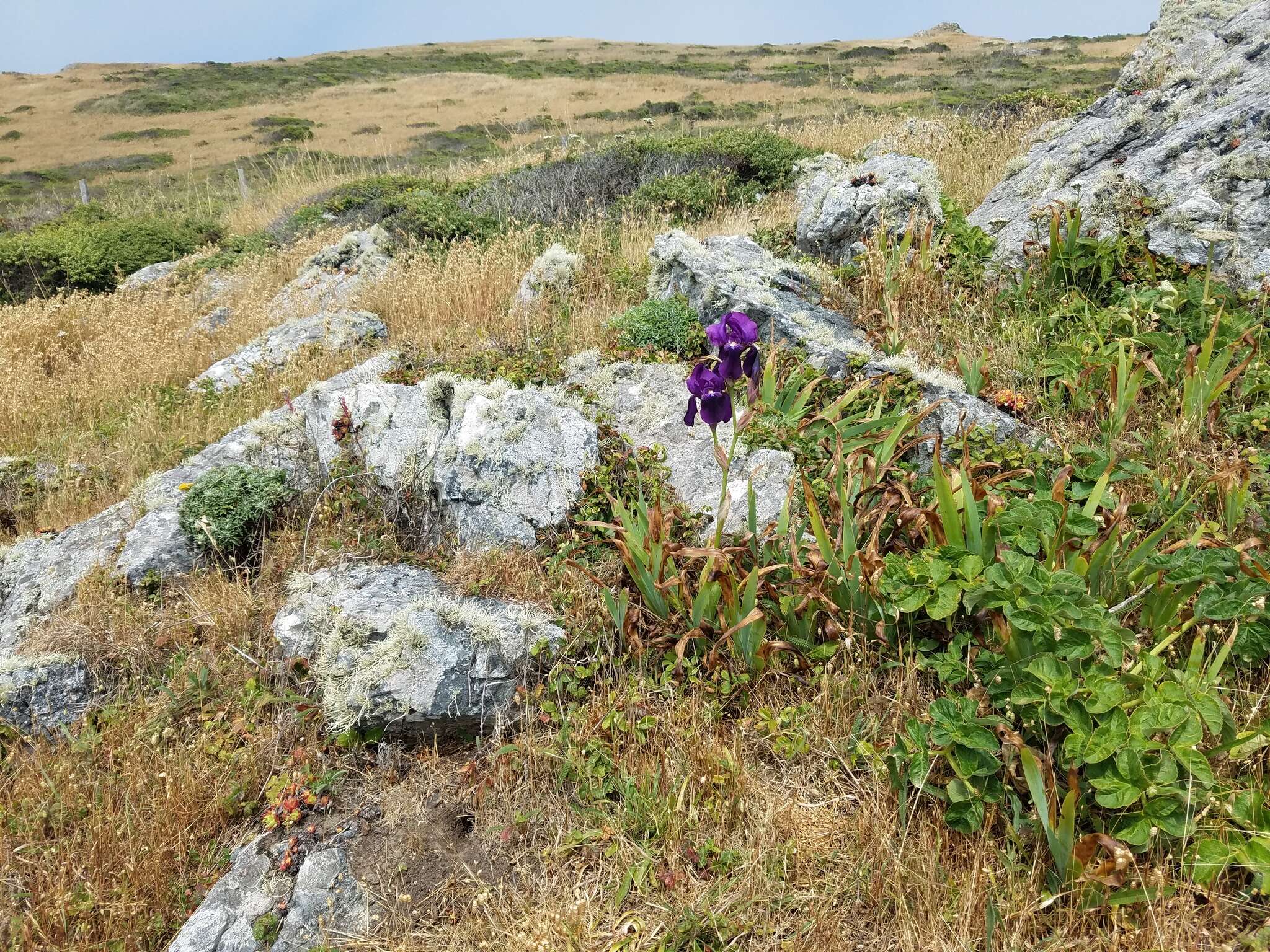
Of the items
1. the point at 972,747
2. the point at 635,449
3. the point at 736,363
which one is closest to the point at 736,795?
the point at 972,747

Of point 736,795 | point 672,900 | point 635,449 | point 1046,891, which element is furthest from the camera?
point 635,449

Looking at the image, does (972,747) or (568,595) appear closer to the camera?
(972,747)

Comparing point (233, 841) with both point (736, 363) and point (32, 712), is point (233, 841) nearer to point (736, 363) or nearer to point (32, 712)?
point (32, 712)

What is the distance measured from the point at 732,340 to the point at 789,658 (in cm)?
130

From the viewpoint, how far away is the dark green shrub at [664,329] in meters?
5.23

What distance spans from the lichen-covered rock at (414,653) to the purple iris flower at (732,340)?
Answer: 1.39 metres

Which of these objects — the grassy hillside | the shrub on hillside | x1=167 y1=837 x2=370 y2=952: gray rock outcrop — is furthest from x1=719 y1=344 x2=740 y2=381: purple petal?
the grassy hillside

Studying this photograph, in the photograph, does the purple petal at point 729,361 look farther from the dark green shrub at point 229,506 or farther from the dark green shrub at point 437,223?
the dark green shrub at point 437,223

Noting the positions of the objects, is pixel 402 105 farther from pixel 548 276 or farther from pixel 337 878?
pixel 337 878

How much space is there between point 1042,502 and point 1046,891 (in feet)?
4.33

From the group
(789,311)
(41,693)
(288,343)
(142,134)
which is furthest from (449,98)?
(41,693)

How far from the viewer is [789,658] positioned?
9.29 ft

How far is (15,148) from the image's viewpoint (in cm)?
3388

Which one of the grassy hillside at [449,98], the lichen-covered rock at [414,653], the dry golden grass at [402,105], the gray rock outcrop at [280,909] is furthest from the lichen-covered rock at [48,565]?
the dry golden grass at [402,105]
